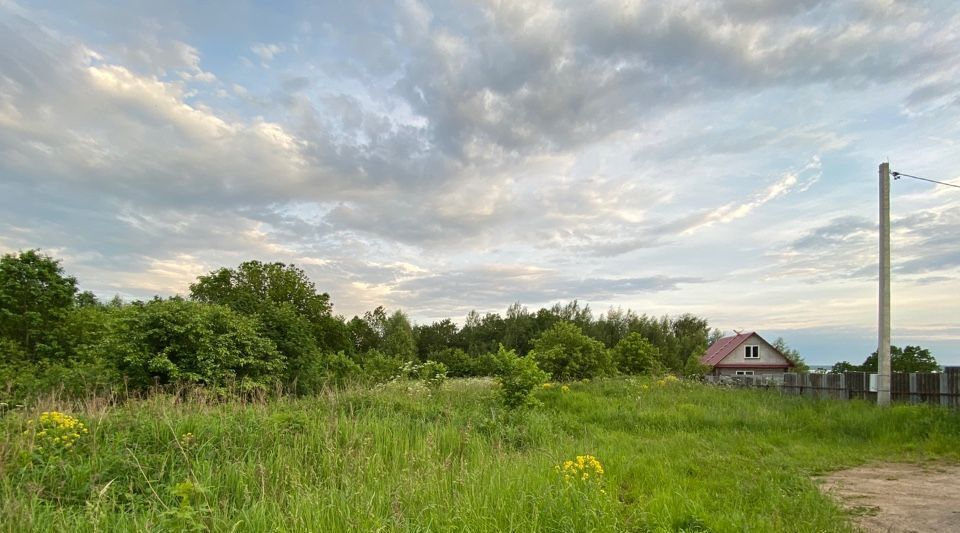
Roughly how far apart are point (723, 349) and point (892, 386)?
3350 centimetres

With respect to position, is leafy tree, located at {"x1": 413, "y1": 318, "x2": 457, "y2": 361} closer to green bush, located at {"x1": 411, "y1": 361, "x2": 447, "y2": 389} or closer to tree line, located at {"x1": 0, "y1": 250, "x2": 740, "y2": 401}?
tree line, located at {"x1": 0, "y1": 250, "x2": 740, "y2": 401}

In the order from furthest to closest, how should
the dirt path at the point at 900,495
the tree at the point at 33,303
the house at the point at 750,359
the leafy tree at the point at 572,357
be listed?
the house at the point at 750,359
the leafy tree at the point at 572,357
the tree at the point at 33,303
the dirt path at the point at 900,495

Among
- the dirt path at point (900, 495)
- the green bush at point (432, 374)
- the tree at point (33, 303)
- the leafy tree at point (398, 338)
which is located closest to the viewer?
the dirt path at point (900, 495)

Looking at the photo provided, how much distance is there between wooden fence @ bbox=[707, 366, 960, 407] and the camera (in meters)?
11.6

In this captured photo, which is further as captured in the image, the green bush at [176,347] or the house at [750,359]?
the house at [750,359]

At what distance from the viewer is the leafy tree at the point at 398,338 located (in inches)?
2287

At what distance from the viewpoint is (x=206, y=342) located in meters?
17.5

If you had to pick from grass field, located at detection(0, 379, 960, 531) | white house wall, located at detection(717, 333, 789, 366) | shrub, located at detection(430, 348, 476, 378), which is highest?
white house wall, located at detection(717, 333, 789, 366)

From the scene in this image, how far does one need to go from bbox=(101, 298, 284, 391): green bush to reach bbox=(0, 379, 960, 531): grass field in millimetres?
9435

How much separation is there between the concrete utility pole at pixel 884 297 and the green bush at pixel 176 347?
16.4 m

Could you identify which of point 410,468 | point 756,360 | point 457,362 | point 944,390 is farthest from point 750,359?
point 410,468

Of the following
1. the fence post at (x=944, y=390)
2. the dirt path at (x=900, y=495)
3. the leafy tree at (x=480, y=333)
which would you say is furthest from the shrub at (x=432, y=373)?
the leafy tree at (x=480, y=333)

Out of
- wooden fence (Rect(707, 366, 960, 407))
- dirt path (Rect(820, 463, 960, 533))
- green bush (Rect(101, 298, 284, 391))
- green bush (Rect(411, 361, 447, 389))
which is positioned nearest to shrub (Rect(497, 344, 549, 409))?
green bush (Rect(411, 361, 447, 389))

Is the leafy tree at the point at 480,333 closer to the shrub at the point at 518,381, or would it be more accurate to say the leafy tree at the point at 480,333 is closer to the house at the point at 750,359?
the house at the point at 750,359
